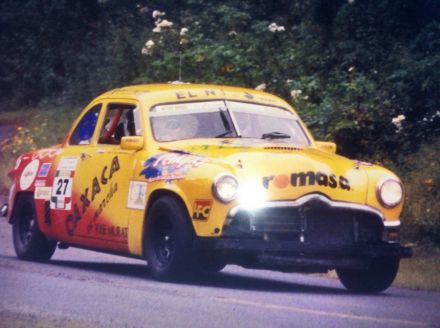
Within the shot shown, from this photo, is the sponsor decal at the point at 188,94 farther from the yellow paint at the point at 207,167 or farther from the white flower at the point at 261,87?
the white flower at the point at 261,87

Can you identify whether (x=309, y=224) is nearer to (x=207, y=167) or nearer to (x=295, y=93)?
(x=207, y=167)

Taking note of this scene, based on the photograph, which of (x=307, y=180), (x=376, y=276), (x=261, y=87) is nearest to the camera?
(x=307, y=180)

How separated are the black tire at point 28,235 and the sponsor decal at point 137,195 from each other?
2.11 m

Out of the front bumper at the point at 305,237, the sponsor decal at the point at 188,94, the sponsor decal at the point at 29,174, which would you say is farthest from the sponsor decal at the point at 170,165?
the sponsor decal at the point at 29,174

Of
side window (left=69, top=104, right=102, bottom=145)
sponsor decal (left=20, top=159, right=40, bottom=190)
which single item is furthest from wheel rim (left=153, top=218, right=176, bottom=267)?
sponsor decal (left=20, top=159, right=40, bottom=190)

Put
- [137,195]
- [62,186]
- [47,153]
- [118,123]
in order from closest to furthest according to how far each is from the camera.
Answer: [137,195] < [118,123] < [62,186] < [47,153]

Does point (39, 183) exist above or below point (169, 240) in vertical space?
above

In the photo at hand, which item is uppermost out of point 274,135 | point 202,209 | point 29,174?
point 274,135

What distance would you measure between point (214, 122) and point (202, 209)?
1683mm

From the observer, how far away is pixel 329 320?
9750 millimetres

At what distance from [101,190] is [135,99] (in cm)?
95

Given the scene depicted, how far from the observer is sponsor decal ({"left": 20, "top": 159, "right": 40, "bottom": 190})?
14711mm

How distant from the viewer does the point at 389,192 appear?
1205 centimetres

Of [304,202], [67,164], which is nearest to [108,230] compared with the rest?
[67,164]
